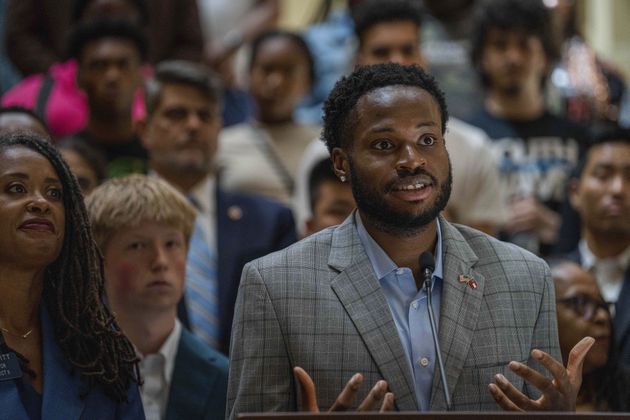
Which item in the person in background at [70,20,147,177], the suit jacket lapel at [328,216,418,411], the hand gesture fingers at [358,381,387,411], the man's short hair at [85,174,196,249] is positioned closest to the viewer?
the hand gesture fingers at [358,381,387,411]

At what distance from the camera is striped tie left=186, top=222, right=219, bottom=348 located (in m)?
4.60

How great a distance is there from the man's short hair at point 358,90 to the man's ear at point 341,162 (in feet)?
0.07

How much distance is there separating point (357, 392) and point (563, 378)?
0.48 metres

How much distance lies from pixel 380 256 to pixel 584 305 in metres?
1.51

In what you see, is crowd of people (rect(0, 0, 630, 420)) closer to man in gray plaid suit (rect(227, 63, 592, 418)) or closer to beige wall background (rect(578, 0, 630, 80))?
man in gray plaid suit (rect(227, 63, 592, 418))

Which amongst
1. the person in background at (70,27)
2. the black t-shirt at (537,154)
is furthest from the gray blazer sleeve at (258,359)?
the person in background at (70,27)

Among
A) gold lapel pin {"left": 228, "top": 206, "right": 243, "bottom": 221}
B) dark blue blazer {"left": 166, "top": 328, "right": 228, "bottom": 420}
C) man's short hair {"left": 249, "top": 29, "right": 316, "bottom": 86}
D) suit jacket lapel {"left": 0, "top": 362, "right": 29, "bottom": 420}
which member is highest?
man's short hair {"left": 249, "top": 29, "right": 316, "bottom": 86}

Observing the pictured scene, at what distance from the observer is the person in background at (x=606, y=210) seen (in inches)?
203

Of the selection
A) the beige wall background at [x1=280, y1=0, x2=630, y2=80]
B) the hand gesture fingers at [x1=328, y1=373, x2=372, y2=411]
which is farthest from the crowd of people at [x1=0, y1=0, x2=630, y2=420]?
the beige wall background at [x1=280, y1=0, x2=630, y2=80]

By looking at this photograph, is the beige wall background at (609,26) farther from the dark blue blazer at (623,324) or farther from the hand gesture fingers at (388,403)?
the hand gesture fingers at (388,403)

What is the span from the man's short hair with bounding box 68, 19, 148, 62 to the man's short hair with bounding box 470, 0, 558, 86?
1.76m

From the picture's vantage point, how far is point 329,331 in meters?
2.97

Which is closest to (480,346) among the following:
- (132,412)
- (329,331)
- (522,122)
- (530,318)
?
(530,318)

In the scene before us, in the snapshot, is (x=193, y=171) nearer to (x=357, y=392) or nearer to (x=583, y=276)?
(x=583, y=276)
